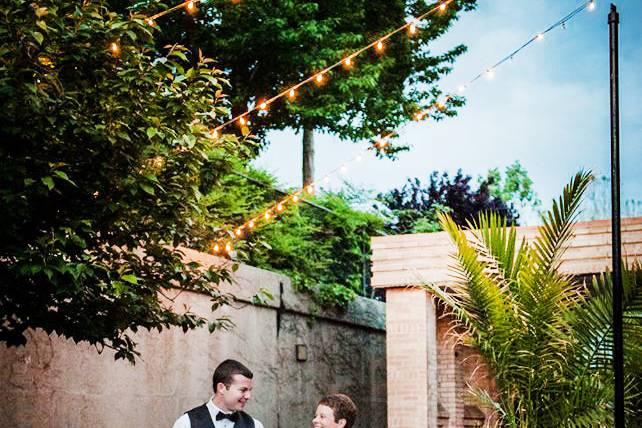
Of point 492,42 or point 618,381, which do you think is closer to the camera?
point 618,381

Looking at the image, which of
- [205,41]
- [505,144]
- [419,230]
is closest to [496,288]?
[419,230]

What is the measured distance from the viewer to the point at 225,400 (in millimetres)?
5961

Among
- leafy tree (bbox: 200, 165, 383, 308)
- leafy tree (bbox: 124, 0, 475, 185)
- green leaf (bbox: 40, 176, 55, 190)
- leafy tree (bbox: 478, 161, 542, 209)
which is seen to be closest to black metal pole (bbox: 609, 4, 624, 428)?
green leaf (bbox: 40, 176, 55, 190)

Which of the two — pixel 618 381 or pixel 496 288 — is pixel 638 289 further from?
pixel 618 381

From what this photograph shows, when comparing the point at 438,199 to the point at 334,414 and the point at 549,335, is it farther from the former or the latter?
the point at 334,414

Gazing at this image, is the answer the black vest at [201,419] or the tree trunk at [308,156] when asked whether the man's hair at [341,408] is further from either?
the tree trunk at [308,156]

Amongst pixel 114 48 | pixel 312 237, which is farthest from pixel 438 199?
pixel 114 48

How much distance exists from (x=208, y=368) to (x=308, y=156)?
7230mm

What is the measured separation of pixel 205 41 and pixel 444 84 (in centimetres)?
520

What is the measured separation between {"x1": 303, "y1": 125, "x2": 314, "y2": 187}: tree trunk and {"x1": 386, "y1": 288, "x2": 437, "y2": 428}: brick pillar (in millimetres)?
6510

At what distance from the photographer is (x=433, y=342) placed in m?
8.98

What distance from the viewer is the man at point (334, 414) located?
540 cm

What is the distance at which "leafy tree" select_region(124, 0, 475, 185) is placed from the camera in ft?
45.0

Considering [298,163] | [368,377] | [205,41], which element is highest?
[205,41]
